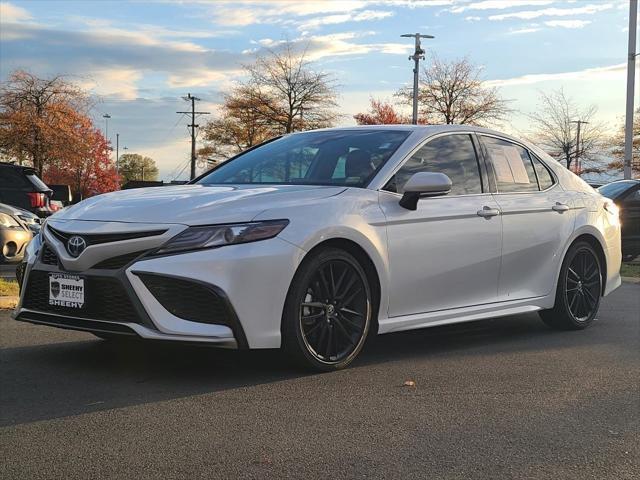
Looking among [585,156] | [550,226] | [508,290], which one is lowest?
[508,290]

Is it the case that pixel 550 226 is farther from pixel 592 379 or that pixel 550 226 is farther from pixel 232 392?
pixel 232 392

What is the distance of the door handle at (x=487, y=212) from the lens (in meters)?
5.45

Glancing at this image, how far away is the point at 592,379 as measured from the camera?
15.4ft

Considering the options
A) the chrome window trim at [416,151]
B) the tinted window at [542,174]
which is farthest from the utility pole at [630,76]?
the chrome window trim at [416,151]

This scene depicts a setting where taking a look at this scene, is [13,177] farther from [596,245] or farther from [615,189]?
[596,245]

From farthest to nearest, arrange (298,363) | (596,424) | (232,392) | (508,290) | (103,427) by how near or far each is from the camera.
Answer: (508,290) → (298,363) → (232,392) → (596,424) → (103,427)

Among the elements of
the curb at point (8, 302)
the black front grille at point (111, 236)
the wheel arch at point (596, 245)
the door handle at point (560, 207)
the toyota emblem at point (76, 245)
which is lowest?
the curb at point (8, 302)

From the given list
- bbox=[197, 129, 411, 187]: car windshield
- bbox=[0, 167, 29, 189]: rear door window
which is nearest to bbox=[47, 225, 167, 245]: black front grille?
bbox=[197, 129, 411, 187]: car windshield

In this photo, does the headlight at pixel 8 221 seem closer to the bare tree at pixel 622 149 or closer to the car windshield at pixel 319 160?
the car windshield at pixel 319 160

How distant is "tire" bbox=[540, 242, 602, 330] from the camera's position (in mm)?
6316

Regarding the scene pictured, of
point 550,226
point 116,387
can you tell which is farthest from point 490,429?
point 550,226

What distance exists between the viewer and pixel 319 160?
530cm

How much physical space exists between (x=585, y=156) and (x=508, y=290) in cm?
4643

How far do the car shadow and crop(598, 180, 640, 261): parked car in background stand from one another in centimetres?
733
